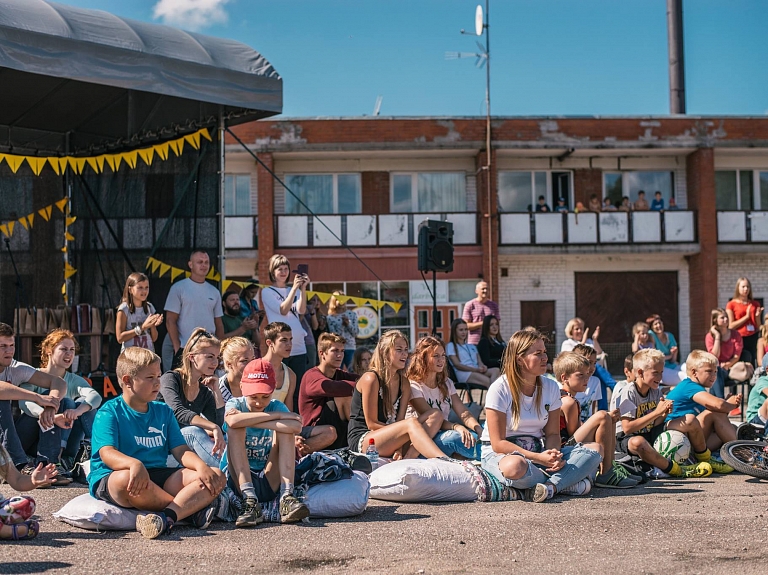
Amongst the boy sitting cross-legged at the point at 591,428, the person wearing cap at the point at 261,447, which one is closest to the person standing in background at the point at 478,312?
the boy sitting cross-legged at the point at 591,428

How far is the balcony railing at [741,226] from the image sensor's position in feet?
90.9

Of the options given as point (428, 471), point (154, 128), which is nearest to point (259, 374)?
point (428, 471)

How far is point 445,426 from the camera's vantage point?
25.9ft

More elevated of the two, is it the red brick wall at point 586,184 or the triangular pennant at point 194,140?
the red brick wall at point 586,184

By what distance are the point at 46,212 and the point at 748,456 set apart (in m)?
8.97

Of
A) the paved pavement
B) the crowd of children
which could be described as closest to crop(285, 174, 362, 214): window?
the crowd of children

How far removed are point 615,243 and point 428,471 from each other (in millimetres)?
21971

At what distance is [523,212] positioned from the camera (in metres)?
27.5

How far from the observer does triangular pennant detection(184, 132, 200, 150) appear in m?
11.4

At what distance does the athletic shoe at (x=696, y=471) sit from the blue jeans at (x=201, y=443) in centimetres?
386

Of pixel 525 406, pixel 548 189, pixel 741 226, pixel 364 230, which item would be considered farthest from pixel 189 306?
pixel 741 226

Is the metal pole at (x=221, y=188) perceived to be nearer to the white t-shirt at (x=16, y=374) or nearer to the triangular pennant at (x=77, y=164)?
the triangular pennant at (x=77, y=164)

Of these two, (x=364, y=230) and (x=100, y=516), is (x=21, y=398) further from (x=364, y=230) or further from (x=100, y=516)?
(x=364, y=230)

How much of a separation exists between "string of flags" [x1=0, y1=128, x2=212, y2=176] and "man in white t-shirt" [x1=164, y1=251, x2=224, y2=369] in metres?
2.28
